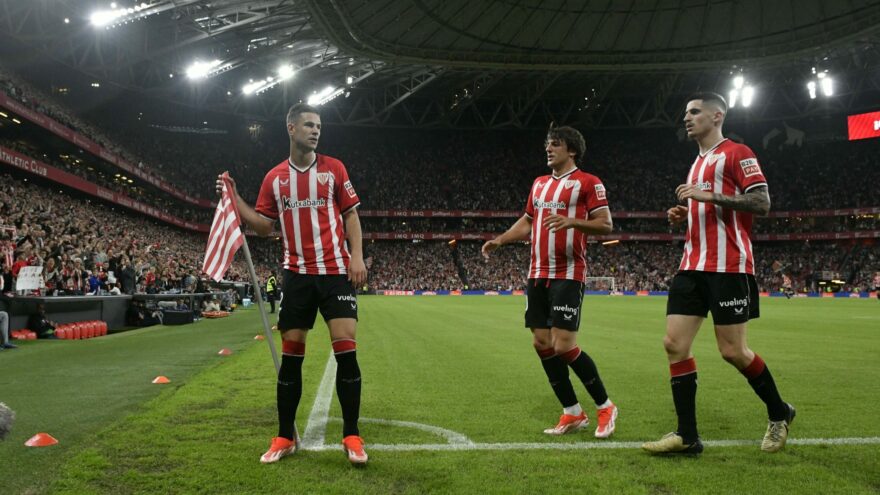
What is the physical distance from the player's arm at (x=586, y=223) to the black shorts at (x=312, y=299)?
1.56 metres

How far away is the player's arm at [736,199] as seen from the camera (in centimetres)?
423

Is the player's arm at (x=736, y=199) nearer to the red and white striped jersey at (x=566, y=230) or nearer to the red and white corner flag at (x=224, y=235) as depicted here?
the red and white striped jersey at (x=566, y=230)

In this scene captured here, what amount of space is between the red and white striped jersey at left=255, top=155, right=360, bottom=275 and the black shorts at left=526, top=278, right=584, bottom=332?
165cm

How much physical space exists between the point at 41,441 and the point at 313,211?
2.50 metres

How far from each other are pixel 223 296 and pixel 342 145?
40877 millimetres

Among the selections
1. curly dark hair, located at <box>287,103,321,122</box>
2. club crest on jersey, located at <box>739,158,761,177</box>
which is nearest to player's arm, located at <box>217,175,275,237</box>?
curly dark hair, located at <box>287,103,321,122</box>

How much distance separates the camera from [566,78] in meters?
49.5

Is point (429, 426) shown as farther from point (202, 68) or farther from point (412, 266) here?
point (412, 266)

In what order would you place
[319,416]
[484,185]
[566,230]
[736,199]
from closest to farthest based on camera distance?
[736,199] < [566,230] < [319,416] < [484,185]

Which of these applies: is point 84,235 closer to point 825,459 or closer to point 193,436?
point 193,436

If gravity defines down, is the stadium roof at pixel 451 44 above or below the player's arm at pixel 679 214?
above

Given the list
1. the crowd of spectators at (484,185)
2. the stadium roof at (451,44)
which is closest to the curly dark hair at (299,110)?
the stadium roof at (451,44)

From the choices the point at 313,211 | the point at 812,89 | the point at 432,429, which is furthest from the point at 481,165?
the point at 313,211

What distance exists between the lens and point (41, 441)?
4375 millimetres
